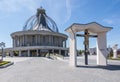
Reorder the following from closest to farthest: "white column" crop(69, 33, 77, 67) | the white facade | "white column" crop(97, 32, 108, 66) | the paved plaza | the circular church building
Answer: the paved plaza, "white column" crop(69, 33, 77, 67), the white facade, "white column" crop(97, 32, 108, 66), the circular church building

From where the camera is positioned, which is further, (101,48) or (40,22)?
(40,22)

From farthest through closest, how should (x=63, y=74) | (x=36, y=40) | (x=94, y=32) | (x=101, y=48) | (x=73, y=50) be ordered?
(x=36, y=40) → (x=94, y=32) → (x=101, y=48) → (x=73, y=50) → (x=63, y=74)

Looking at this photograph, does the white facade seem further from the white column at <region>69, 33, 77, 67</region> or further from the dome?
the dome

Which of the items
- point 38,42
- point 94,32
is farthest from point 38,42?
point 94,32

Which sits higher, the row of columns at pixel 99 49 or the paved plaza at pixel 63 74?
the row of columns at pixel 99 49

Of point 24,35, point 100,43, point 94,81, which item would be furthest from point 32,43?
point 94,81

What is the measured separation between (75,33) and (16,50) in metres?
60.8

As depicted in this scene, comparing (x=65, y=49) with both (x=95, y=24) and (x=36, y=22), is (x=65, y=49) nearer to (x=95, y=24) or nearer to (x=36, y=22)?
(x=36, y=22)

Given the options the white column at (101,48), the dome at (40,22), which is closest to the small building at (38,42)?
the dome at (40,22)

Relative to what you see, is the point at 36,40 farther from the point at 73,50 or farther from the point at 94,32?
the point at 73,50

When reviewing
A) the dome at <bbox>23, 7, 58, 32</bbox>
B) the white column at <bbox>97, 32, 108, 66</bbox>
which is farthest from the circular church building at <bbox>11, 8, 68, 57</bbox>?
the white column at <bbox>97, 32, 108, 66</bbox>

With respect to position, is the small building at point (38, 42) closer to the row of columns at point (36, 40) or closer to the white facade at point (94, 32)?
the row of columns at point (36, 40)

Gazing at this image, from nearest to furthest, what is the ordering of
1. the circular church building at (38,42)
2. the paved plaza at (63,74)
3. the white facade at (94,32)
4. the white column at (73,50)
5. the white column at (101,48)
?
the paved plaza at (63,74)
the white column at (73,50)
the white facade at (94,32)
the white column at (101,48)
the circular church building at (38,42)

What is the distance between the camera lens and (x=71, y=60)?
61.6 ft
